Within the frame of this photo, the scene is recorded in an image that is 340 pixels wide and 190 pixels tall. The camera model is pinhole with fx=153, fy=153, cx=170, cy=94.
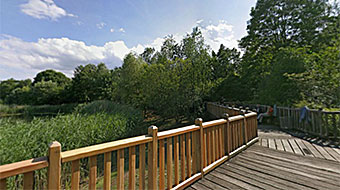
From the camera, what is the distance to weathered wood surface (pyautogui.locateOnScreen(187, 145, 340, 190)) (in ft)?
7.37

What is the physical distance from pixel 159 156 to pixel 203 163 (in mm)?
946

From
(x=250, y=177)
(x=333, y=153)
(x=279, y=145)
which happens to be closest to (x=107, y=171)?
(x=250, y=177)

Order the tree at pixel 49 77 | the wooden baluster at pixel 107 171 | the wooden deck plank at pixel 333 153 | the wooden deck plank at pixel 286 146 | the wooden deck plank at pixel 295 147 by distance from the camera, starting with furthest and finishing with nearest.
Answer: the tree at pixel 49 77 < the wooden deck plank at pixel 286 146 < the wooden deck plank at pixel 295 147 < the wooden deck plank at pixel 333 153 < the wooden baluster at pixel 107 171

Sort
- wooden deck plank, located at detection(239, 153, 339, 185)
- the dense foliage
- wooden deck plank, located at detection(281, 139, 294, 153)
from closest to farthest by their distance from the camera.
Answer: wooden deck plank, located at detection(239, 153, 339, 185) < the dense foliage < wooden deck plank, located at detection(281, 139, 294, 153)

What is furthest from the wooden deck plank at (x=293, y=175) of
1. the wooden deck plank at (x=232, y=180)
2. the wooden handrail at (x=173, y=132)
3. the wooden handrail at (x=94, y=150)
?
the wooden handrail at (x=94, y=150)

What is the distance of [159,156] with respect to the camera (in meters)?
2.05

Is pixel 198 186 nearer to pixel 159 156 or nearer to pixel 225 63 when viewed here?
pixel 159 156

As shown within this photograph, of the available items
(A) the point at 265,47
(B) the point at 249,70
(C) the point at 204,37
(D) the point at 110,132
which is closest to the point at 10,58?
(D) the point at 110,132

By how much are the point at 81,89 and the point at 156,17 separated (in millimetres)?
22251

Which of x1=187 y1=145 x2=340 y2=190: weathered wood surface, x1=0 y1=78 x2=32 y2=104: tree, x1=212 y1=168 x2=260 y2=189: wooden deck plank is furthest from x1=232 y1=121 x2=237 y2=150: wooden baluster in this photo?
x1=0 y1=78 x2=32 y2=104: tree

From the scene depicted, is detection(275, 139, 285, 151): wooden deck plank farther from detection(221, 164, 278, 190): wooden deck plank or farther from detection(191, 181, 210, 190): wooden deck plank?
detection(191, 181, 210, 190): wooden deck plank

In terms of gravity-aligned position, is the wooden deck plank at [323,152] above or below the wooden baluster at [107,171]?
below

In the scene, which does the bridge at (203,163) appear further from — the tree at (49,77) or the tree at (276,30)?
the tree at (49,77)

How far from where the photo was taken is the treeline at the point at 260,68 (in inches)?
308
